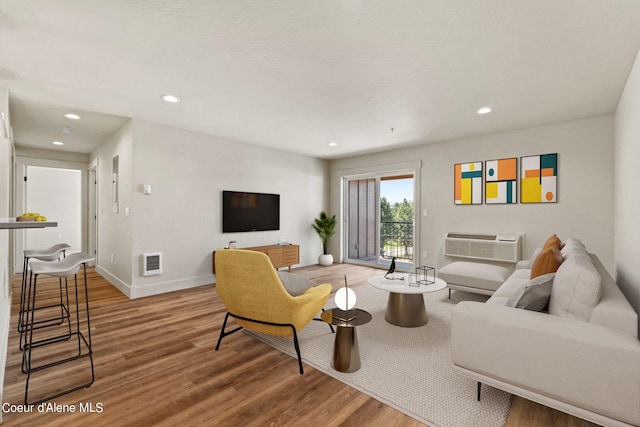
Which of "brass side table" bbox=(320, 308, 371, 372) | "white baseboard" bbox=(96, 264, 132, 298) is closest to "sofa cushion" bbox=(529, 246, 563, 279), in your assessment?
"brass side table" bbox=(320, 308, 371, 372)

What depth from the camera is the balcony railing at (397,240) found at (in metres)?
6.02

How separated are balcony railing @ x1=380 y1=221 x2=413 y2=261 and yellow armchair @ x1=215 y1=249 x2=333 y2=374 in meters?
3.91

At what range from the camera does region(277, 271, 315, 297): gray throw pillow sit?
106 inches

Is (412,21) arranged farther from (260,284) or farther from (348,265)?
(348,265)

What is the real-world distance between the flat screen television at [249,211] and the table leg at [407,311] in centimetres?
315

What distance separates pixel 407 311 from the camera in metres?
3.00

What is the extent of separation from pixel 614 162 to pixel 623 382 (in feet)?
11.5

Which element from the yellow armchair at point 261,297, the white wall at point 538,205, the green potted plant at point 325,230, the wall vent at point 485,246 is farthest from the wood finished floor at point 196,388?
the green potted plant at point 325,230

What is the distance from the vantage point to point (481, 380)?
5.66 ft

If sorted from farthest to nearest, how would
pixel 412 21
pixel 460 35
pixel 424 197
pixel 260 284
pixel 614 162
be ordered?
pixel 424 197, pixel 614 162, pixel 260 284, pixel 460 35, pixel 412 21

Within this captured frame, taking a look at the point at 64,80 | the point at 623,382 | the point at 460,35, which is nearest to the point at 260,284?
the point at 623,382

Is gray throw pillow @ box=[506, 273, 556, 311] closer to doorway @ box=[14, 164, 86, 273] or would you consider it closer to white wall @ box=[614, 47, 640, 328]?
white wall @ box=[614, 47, 640, 328]

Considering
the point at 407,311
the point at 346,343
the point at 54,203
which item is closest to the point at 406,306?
the point at 407,311

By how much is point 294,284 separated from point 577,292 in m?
1.99
